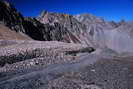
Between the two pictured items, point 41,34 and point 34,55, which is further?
point 41,34

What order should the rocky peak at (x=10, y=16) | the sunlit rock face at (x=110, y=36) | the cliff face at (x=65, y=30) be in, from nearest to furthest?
the rocky peak at (x=10, y=16) < the cliff face at (x=65, y=30) < the sunlit rock face at (x=110, y=36)

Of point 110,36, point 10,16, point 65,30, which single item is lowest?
point 110,36

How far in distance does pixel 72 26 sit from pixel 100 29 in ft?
89.6

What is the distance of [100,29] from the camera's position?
429ft

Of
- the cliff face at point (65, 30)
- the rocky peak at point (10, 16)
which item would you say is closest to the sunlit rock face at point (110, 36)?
the cliff face at point (65, 30)

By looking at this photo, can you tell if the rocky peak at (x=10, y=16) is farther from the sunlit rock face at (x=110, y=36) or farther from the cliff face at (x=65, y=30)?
the sunlit rock face at (x=110, y=36)

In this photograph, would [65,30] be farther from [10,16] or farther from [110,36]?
[10,16]

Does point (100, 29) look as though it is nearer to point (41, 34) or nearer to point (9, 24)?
point (41, 34)

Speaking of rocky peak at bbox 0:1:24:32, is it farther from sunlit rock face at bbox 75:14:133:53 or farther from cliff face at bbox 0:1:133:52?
sunlit rock face at bbox 75:14:133:53

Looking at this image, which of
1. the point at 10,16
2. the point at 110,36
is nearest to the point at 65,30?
the point at 110,36

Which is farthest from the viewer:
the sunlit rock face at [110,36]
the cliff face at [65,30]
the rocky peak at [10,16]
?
the sunlit rock face at [110,36]

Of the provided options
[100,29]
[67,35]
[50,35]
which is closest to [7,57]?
[50,35]

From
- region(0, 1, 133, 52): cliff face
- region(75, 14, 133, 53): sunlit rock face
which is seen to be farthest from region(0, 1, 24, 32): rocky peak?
region(75, 14, 133, 53): sunlit rock face

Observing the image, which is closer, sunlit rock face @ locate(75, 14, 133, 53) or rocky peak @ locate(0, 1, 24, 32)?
rocky peak @ locate(0, 1, 24, 32)
